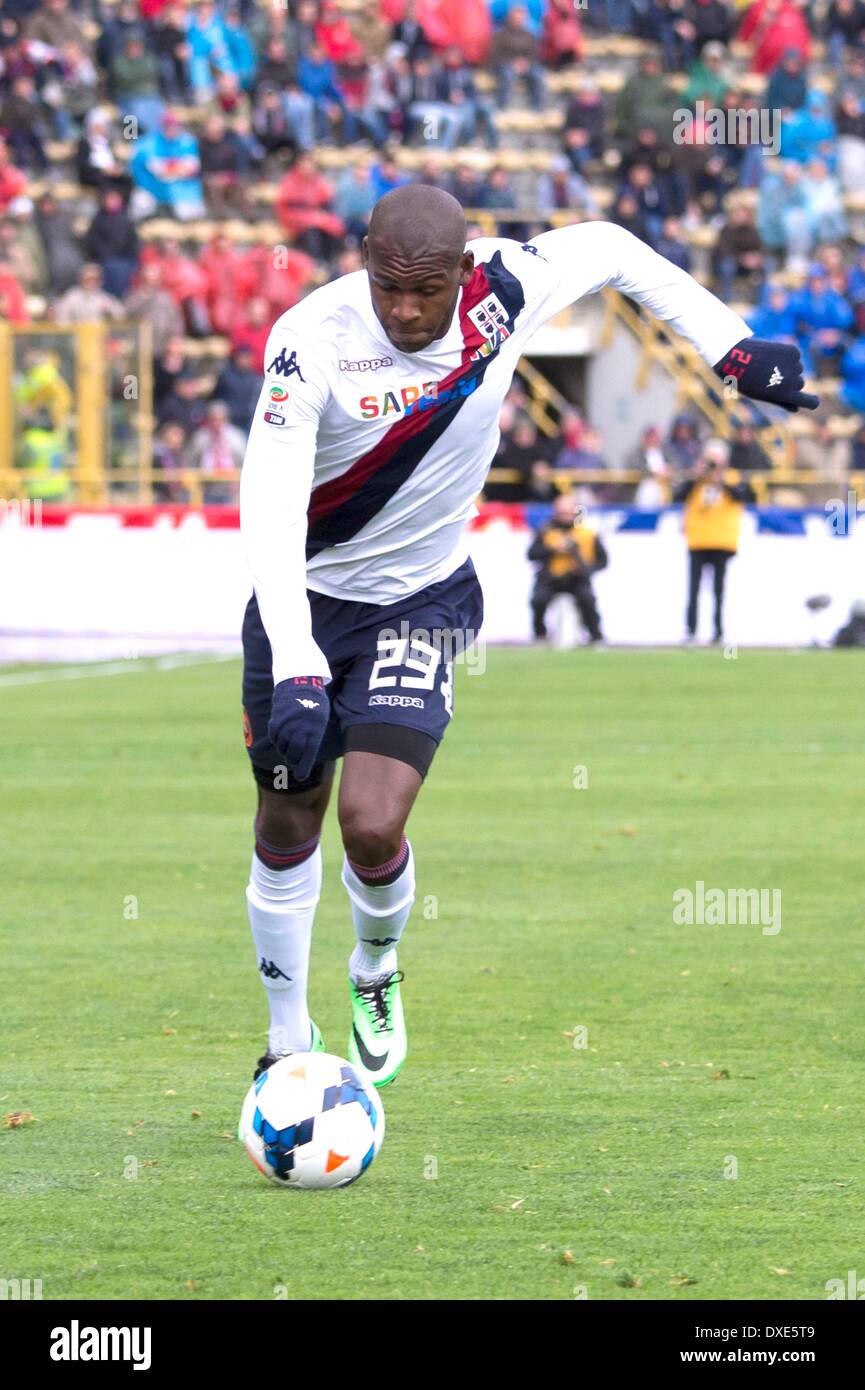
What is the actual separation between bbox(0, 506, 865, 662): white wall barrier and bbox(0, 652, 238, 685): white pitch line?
2.46ft

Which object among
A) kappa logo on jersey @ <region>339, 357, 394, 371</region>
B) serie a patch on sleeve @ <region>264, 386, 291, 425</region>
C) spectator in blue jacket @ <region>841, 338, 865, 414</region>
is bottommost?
spectator in blue jacket @ <region>841, 338, 865, 414</region>

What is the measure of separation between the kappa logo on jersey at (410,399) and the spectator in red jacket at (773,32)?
2492 cm

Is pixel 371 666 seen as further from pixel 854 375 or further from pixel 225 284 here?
pixel 854 375

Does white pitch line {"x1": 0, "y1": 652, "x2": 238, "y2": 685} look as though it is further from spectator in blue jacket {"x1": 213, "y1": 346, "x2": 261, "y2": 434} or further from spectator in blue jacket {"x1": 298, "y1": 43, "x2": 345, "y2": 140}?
spectator in blue jacket {"x1": 298, "y1": 43, "x2": 345, "y2": 140}

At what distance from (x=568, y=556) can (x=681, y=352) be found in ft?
24.7

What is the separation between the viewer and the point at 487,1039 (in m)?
7.12

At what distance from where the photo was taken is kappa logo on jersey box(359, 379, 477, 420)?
235 inches

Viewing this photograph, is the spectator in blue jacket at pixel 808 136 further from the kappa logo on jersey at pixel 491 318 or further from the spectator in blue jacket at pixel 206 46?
the kappa logo on jersey at pixel 491 318

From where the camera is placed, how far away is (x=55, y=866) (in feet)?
34.8

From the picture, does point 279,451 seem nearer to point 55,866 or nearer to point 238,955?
point 238,955

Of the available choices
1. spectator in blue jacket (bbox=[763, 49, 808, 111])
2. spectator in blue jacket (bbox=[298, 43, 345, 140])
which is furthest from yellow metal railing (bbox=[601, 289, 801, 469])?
spectator in blue jacket (bbox=[298, 43, 345, 140])

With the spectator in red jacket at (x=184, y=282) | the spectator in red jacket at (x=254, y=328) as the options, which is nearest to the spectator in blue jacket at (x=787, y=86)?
the spectator in red jacket at (x=254, y=328)

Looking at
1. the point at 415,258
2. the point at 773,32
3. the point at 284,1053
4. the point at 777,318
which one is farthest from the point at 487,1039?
the point at 773,32
